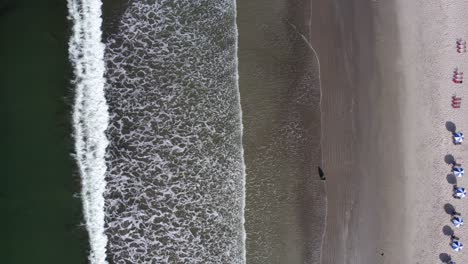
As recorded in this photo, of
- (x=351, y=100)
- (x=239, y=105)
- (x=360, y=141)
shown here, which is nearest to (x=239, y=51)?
(x=239, y=105)

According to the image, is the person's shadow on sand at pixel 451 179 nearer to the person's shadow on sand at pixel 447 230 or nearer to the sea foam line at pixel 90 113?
the person's shadow on sand at pixel 447 230

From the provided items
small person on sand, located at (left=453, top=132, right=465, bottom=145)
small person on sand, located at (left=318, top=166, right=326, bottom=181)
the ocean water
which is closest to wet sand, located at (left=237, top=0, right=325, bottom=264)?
small person on sand, located at (left=318, top=166, right=326, bottom=181)

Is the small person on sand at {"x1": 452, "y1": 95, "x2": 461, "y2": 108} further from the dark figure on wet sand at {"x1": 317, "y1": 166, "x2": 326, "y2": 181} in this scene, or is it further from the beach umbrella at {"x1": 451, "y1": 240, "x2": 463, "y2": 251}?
the dark figure on wet sand at {"x1": 317, "y1": 166, "x2": 326, "y2": 181}

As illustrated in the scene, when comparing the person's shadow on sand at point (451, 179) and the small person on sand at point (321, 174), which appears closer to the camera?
the small person on sand at point (321, 174)

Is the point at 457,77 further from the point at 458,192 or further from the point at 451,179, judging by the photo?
the point at 458,192

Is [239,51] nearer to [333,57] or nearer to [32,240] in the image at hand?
[333,57]

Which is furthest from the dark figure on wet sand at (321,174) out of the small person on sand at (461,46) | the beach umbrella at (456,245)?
the small person on sand at (461,46)
